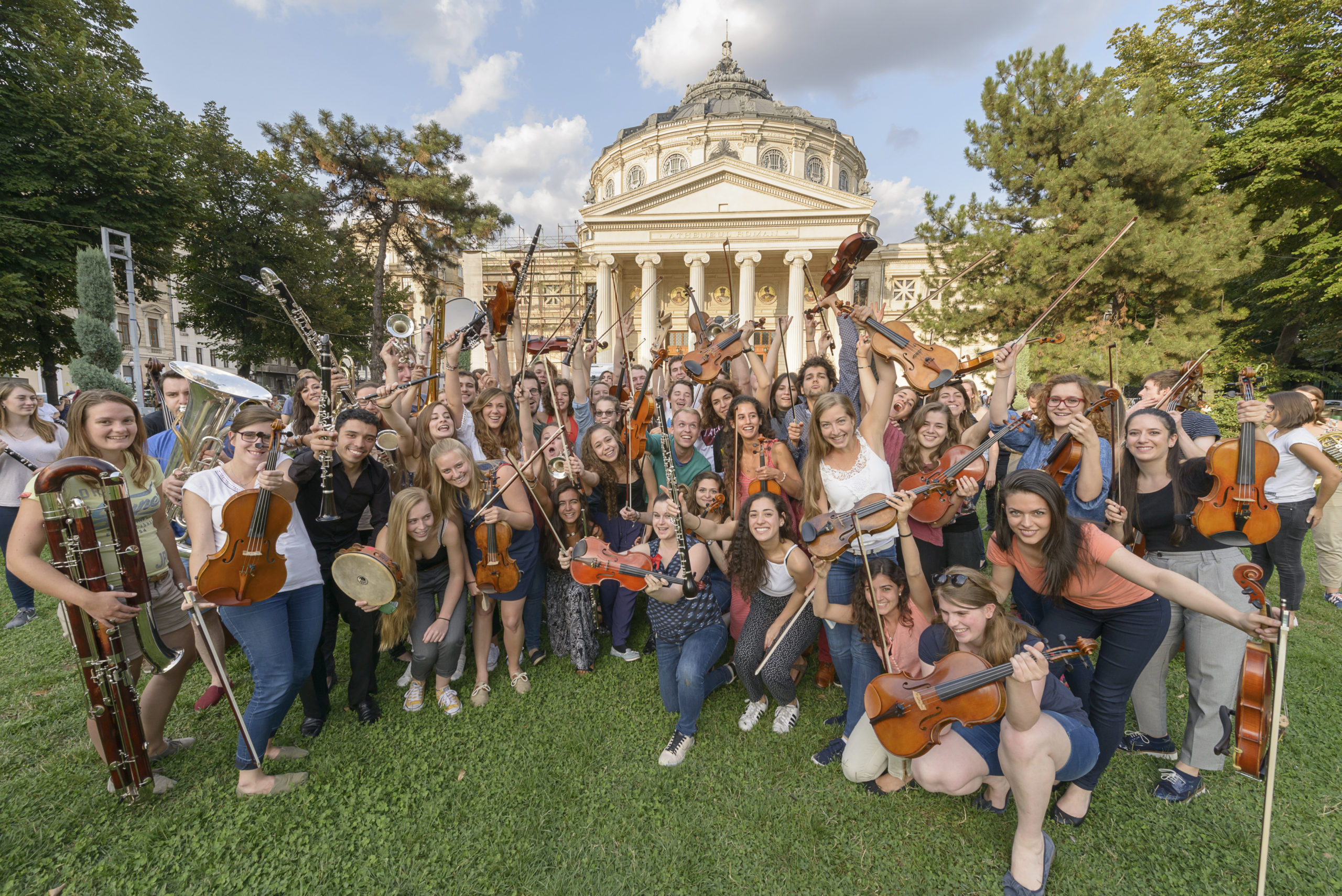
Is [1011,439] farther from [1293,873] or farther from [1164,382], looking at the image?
[1293,873]

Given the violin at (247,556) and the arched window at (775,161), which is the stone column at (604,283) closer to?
the arched window at (775,161)

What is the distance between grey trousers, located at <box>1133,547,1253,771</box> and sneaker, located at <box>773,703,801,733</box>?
216 cm

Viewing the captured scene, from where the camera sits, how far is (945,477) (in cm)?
308

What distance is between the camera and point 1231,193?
14578 millimetres

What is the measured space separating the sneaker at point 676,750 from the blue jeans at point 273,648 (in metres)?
2.24

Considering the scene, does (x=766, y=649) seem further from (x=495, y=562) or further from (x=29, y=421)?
(x=29, y=421)

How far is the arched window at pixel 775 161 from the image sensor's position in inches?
1521

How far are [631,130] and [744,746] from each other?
161ft

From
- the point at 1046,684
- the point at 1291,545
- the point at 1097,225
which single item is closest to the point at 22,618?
the point at 1046,684

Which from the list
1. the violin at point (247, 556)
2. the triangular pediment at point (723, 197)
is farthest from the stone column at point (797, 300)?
the violin at point (247, 556)

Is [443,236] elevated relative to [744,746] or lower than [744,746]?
elevated

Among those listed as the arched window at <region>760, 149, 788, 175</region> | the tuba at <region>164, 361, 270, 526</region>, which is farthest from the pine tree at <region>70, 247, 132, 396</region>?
the arched window at <region>760, 149, 788, 175</region>

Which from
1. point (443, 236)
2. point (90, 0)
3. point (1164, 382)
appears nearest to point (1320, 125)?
point (1164, 382)

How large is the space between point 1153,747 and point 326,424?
574cm
